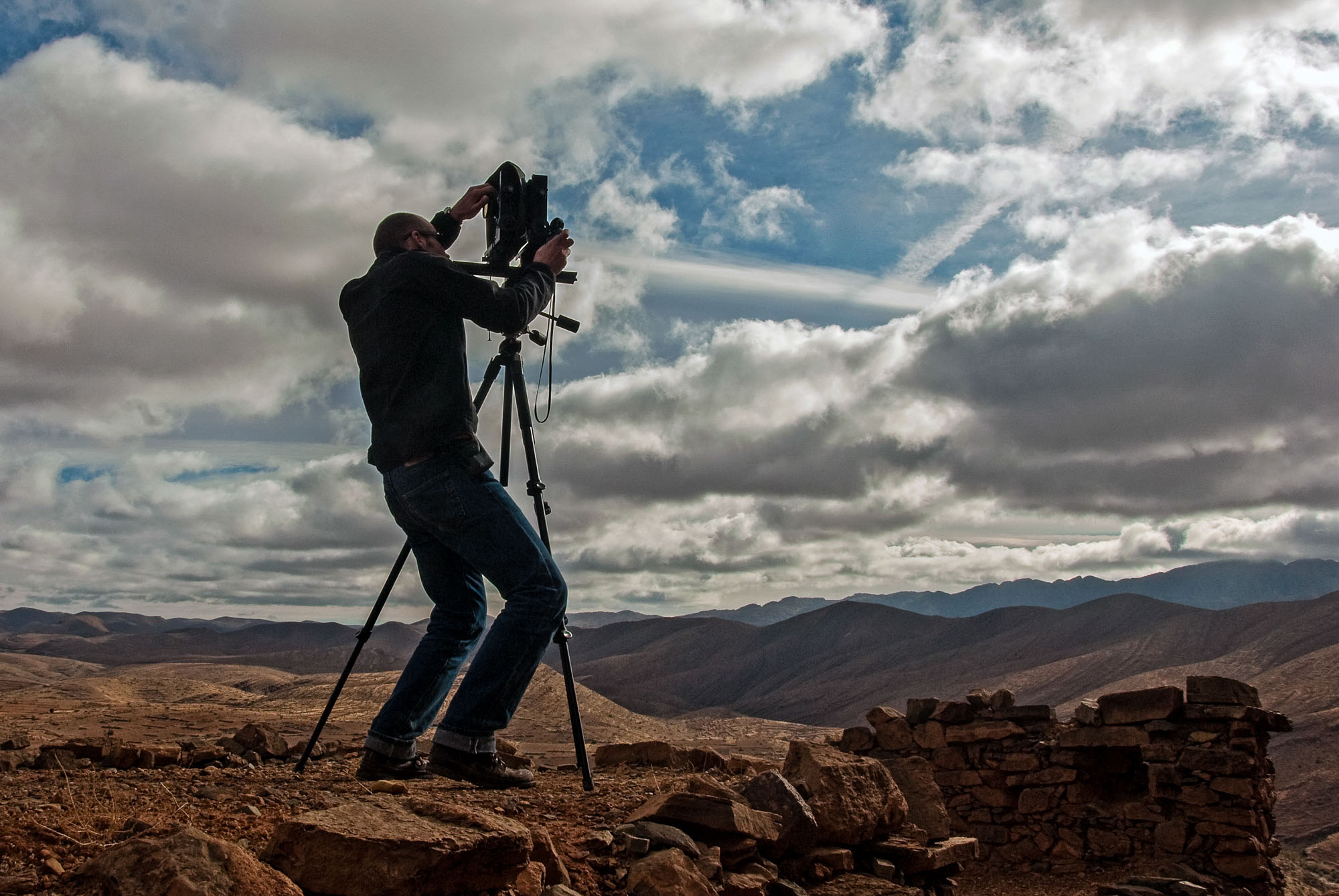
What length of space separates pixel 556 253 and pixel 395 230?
29.5 inches

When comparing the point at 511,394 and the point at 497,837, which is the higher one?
the point at 511,394

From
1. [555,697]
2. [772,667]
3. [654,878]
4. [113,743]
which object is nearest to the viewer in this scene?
[654,878]

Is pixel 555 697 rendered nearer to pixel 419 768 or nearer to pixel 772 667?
pixel 419 768

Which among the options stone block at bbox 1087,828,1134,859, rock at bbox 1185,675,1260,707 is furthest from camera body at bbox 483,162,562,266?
stone block at bbox 1087,828,1134,859

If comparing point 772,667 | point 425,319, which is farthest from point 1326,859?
point 772,667

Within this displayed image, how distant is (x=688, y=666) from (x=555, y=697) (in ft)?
300

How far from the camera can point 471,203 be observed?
4.82 metres

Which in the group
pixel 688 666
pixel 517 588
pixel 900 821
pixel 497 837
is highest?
pixel 517 588

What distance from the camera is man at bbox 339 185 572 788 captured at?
381 centimetres

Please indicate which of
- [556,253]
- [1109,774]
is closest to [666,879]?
[556,253]

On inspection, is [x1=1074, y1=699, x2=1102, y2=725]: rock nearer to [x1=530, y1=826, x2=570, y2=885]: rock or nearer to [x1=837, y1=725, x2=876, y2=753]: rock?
[x1=837, y1=725, x2=876, y2=753]: rock

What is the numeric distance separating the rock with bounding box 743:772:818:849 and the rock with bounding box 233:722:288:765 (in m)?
3.92

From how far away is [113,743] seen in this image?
6.50m

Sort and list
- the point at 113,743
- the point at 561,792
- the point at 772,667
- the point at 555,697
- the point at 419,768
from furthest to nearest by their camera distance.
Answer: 1. the point at 772,667
2. the point at 555,697
3. the point at 113,743
4. the point at 561,792
5. the point at 419,768
